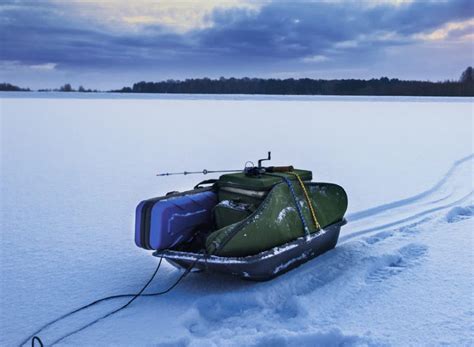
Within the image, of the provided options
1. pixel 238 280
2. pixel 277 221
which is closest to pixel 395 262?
pixel 277 221

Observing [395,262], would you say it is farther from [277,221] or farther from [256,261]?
[256,261]

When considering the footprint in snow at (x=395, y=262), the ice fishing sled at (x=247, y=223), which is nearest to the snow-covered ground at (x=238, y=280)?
the footprint in snow at (x=395, y=262)

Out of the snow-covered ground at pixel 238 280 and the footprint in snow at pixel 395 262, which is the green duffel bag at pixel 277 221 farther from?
the footprint in snow at pixel 395 262

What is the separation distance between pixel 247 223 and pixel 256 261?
250 millimetres

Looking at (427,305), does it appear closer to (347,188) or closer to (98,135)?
(347,188)

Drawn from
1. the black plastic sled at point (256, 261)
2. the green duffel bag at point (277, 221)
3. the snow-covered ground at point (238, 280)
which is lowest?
the snow-covered ground at point (238, 280)

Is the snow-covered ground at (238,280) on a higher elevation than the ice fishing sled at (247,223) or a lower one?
lower

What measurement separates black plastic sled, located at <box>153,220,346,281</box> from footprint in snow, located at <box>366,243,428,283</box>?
18.9 inches

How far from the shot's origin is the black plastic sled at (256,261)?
3.14 meters

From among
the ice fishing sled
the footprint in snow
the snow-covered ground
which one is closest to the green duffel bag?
the ice fishing sled

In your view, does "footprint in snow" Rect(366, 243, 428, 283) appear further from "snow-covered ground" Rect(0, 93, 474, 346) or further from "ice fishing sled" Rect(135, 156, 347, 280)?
"ice fishing sled" Rect(135, 156, 347, 280)

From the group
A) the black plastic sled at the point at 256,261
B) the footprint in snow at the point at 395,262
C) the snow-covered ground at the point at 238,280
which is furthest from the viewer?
the footprint in snow at the point at 395,262

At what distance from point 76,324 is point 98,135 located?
995cm

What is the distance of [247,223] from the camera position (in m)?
3.26
